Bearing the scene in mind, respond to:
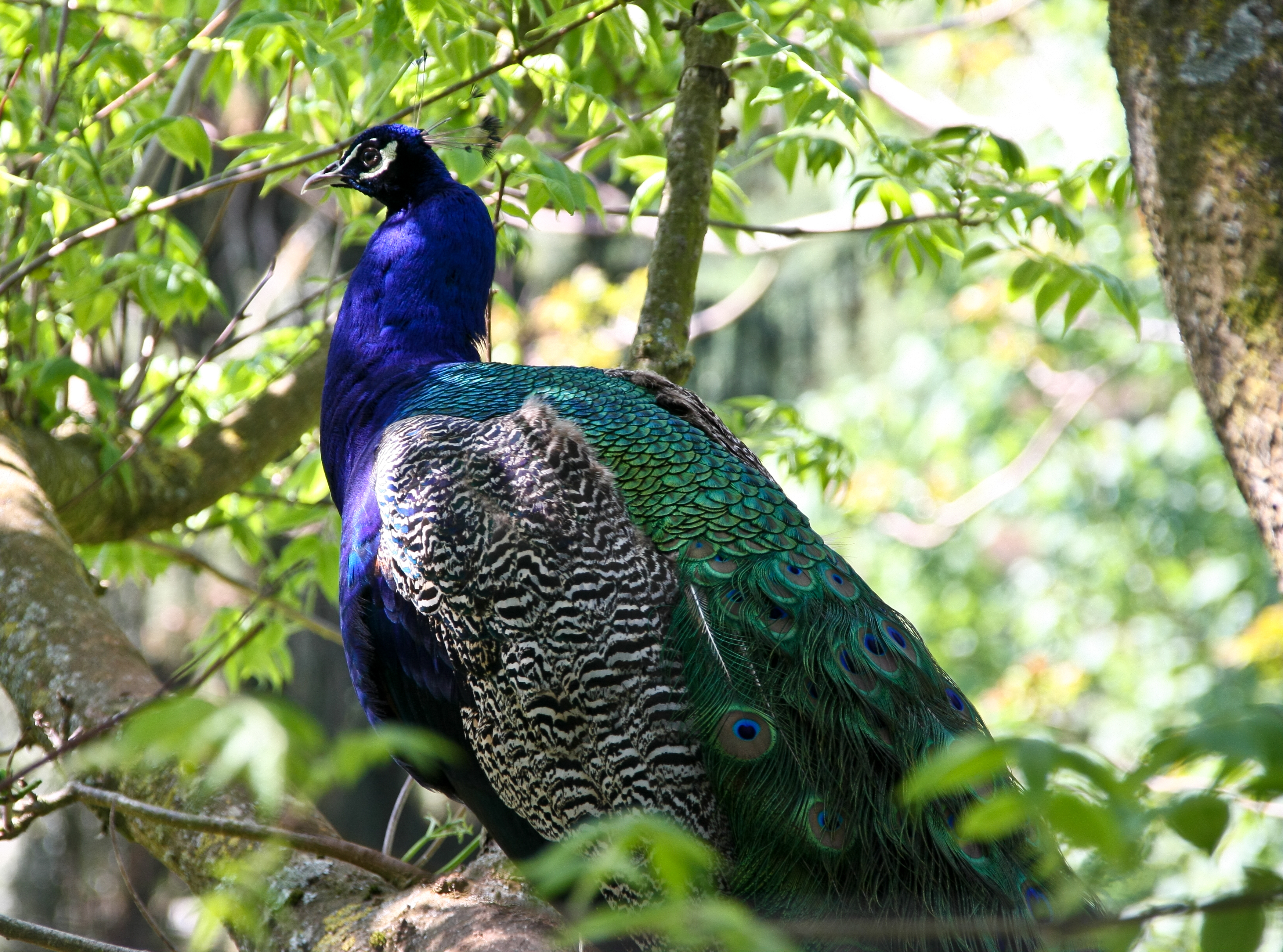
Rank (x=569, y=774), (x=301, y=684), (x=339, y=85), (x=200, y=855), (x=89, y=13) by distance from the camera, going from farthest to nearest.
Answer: (x=301, y=684)
(x=89, y=13)
(x=339, y=85)
(x=200, y=855)
(x=569, y=774)

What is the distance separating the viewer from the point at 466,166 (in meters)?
2.84

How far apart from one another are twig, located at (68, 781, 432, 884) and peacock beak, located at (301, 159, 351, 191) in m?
1.76

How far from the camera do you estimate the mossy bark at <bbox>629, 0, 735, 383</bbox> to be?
2.99m

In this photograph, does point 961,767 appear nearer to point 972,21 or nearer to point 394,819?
point 394,819

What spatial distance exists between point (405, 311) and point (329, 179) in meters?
0.49

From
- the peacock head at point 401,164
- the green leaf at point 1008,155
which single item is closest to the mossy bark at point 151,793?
the peacock head at point 401,164

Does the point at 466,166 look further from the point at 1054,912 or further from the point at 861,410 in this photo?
the point at 861,410

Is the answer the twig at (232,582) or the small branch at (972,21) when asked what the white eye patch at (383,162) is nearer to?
the twig at (232,582)

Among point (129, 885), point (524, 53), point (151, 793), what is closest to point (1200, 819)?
point (129, 885)

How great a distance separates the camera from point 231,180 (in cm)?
297

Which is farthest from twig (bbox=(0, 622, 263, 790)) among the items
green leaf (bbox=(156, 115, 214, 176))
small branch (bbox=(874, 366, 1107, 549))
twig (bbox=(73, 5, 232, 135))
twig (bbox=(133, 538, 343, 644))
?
small branch (bbox=(874, 366, 1107, 549))

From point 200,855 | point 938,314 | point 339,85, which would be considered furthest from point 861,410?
point 200,855

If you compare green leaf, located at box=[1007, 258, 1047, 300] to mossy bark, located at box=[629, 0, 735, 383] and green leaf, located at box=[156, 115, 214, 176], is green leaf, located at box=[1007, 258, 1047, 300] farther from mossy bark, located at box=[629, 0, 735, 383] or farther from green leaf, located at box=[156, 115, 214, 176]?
green leaf, located at box=[156, 115, 214, 176]

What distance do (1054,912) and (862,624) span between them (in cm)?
61
